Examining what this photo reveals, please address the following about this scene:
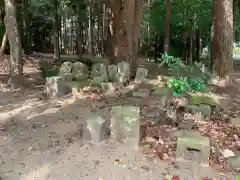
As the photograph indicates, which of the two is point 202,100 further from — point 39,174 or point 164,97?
point 39,174

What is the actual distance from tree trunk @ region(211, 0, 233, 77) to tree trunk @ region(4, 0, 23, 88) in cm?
433

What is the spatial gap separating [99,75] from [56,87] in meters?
1.13

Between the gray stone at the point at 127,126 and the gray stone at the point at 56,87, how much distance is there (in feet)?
7.47

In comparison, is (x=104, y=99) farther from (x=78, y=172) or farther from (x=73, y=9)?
(x=73, y=9)

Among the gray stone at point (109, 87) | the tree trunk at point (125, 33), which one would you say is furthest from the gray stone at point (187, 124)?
the tree trunk at point (125, 33)

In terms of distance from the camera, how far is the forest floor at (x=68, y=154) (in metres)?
3.82

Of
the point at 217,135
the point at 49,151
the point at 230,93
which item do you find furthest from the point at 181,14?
the point at 49,151

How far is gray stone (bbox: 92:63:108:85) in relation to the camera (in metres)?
6.73

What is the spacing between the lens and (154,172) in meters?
3.85

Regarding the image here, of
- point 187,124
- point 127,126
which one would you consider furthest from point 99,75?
point 127,126

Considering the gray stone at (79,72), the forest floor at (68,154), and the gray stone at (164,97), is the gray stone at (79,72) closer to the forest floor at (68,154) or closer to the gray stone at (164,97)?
the forest floor at (68,154)

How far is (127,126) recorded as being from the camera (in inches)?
168

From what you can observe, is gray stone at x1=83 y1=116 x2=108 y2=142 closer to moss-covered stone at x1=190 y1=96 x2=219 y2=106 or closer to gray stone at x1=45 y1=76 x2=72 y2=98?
moss-covered stone at x1=190 y1=96 x2=219 y2=106

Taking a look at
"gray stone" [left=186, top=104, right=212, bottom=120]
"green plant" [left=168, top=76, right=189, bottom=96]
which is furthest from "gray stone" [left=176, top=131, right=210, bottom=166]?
"gray stone" [left=186, top=104, right=212, bottom=120]
